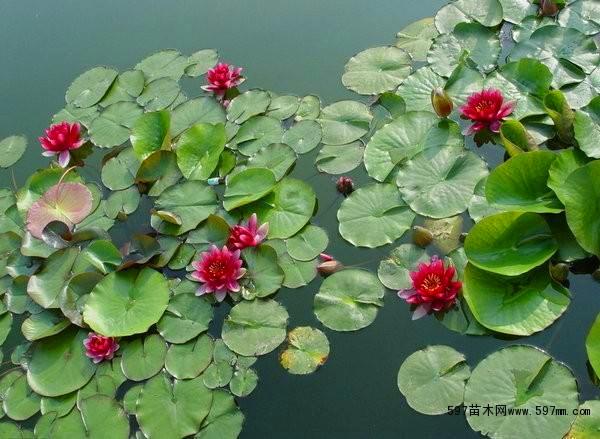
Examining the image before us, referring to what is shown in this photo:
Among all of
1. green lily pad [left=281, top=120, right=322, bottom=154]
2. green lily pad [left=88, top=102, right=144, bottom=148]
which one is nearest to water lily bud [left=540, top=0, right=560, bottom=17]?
green lily pad [left=281, top=120, right=322, bottom=154]

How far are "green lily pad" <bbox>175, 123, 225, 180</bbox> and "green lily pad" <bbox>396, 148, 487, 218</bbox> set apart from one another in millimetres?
1074

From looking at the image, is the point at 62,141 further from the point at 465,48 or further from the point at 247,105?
the point at 465,48

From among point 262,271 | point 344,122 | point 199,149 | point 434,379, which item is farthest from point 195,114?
point 434,379

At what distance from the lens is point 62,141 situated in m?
3.54

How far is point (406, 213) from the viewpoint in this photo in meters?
2.89

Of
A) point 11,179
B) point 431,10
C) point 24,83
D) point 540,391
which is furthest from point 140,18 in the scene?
point 540,391

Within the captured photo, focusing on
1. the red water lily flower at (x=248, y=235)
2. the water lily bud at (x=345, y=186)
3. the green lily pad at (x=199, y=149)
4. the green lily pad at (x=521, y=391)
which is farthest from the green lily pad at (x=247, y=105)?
the green lily pad at (x=521, y=391)

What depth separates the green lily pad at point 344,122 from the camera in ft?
11.3

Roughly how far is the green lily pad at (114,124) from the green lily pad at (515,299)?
2337 mm

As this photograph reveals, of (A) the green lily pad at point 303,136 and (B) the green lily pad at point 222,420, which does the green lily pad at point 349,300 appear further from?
(A) the green lily pad at point 303,136

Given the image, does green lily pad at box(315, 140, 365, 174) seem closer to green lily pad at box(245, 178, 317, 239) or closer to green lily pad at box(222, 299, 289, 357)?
green lily pad at box(245, 178, 317, 239)

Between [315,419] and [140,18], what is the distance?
3.86m

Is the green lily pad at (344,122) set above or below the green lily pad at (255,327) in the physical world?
above

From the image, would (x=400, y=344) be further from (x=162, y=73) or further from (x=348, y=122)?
(x=162, y=73)
